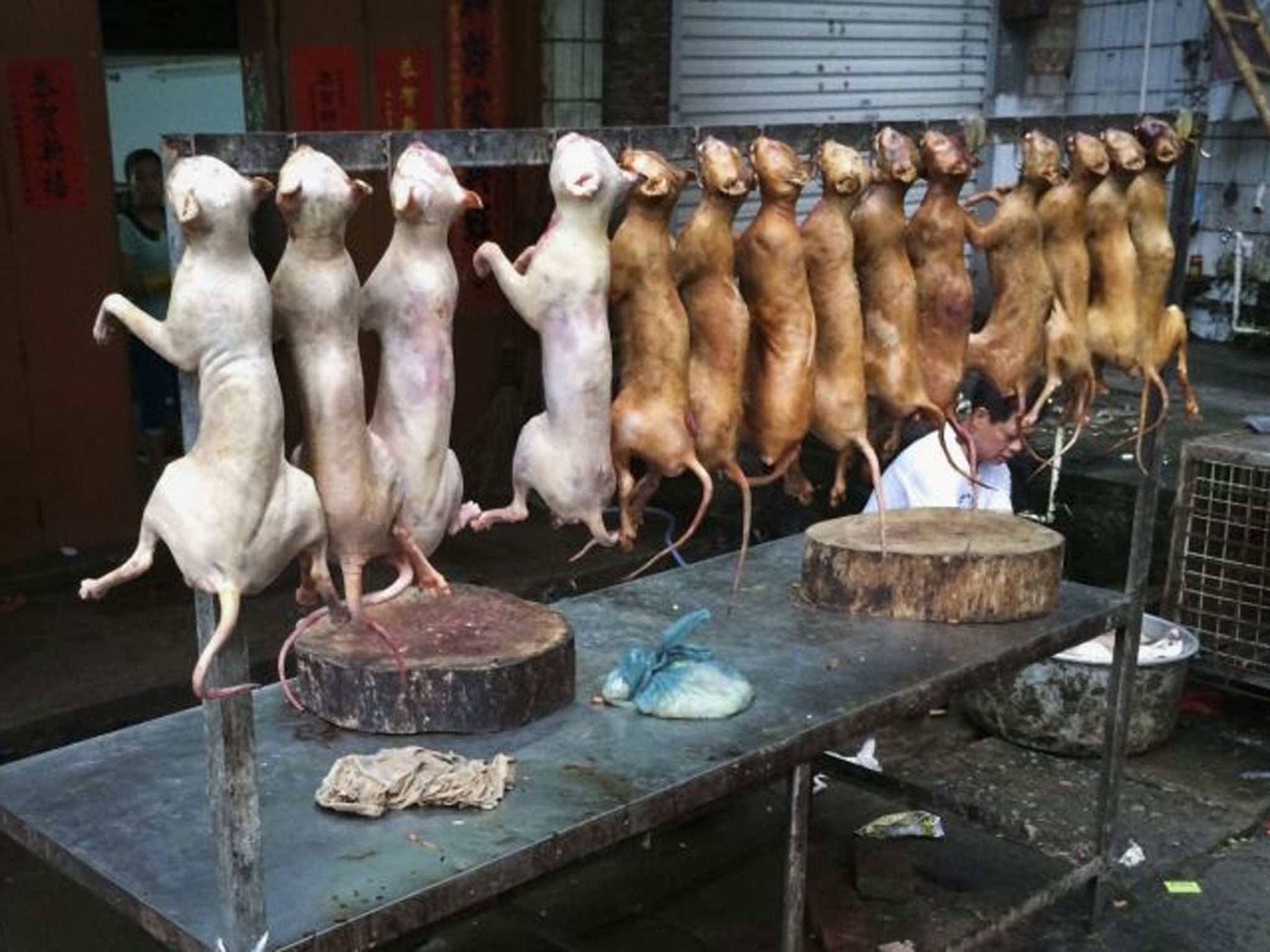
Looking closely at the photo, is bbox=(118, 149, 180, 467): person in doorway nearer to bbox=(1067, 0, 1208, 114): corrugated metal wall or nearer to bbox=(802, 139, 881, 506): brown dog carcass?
bbox=(802, 139, 881, 506): brown dog carcass

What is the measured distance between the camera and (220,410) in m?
2.24

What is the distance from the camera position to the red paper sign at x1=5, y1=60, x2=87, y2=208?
21.4 feet

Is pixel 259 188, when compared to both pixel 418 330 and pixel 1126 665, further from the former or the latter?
pixel 1126 665

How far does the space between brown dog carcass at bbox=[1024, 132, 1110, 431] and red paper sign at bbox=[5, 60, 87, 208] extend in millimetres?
4789

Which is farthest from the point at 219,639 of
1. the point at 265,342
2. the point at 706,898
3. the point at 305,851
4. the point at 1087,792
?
the point at 1087,792

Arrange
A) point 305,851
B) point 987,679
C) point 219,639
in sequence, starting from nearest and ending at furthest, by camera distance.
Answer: point 219,639 → point 305,851 → point 987,679

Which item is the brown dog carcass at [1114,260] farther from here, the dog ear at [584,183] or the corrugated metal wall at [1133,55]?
the corrugated metal wall at [1133,55]

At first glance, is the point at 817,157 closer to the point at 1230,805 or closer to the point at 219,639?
the point at 219,639

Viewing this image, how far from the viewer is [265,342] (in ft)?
7.49

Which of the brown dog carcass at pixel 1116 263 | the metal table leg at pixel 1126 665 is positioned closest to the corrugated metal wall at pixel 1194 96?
the metal table leg at pixel 1126 665

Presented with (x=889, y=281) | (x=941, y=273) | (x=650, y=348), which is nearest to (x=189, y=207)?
(x=650, y=348)

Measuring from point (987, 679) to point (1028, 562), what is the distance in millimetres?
442

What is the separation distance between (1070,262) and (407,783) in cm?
219

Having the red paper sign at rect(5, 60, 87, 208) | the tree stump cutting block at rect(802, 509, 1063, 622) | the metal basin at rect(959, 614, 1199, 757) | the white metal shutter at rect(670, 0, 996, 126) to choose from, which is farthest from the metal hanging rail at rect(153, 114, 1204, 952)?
the white metal shutter at rect(670, 0, 996, 126)
